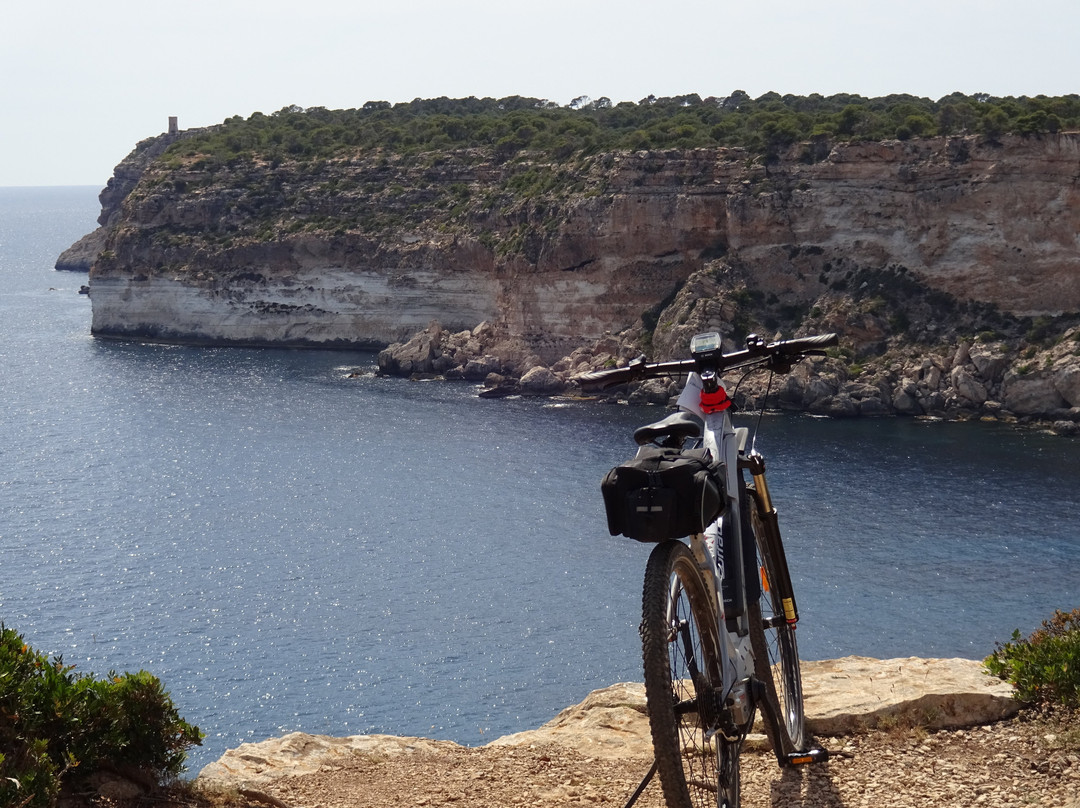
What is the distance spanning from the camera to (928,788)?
22.6 feet

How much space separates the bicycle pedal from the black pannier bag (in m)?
2.13

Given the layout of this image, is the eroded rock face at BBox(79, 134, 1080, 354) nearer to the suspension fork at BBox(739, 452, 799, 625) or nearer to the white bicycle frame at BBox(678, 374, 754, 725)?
the suspension fork at BBox(739, 452, 799, 625)

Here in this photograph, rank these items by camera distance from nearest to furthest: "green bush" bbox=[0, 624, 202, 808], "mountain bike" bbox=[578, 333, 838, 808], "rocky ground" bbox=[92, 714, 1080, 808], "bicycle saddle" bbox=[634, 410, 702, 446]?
1. "mountain bike" bbox=[578, 333, 838, 808]
2. "green bush" bbox=[0, 624, 202, 808]
3. "bicycle saddle" bbox=[634, 410, 702, 446]
4. "rocky ground" bbox=[92, 714, 1080, 808]

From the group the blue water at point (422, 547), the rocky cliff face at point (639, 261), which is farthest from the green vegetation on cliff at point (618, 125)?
the blue water at point (422, 547)

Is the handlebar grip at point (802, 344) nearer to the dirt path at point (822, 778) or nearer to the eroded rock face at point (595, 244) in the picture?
the dirt path at point (822, 778)

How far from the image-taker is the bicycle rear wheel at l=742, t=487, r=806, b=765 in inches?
259

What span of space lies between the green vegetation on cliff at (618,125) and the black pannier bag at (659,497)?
60.7 metres

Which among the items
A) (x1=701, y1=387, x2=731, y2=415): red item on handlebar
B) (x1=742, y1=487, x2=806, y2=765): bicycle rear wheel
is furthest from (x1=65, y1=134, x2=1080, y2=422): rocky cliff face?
(x1=701, y1=387, x2=731, y2=415): red item on handlebar

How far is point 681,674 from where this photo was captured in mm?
5727

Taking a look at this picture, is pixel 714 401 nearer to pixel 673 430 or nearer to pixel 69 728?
pixel 673 430

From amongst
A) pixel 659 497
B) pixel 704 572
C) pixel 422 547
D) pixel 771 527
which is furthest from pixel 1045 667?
pixel 422 547

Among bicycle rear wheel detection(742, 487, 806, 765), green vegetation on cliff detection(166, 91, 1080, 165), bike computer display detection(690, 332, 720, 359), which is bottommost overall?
bicycle rear wheel detection(742, 487, 806, 765)

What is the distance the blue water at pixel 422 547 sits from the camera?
31.9 meters

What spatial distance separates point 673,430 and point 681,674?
3.99ft
